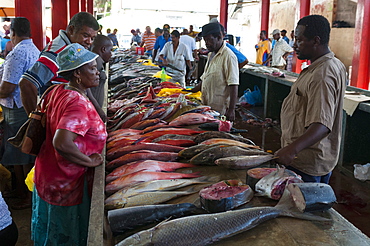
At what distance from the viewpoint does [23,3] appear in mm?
7582

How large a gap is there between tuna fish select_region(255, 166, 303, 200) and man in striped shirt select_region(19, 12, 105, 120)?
2.01 metres

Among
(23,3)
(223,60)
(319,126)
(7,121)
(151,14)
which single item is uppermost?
(151,14)

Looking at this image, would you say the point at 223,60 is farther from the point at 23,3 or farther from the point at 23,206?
the point at 23,3

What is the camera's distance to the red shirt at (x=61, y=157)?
8.68 ft

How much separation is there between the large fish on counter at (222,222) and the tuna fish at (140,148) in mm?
1322

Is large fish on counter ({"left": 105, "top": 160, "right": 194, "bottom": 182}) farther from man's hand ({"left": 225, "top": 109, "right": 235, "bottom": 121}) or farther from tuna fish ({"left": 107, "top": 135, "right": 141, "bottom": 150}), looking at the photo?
man's hand ({"left": 225, "top": 109, "right": 235, "bottom": 121})

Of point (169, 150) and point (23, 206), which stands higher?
point (169, 150)

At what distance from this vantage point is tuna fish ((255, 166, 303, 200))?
7.80 ft

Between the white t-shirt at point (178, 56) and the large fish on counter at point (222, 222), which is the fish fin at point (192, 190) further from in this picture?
the white t-shirt at point (178, 56)

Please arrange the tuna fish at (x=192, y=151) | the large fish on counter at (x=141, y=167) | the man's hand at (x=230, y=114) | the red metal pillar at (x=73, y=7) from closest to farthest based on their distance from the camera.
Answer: the large fish on counter at (x=141, y=167)
the tuna fish at (x=192, y=151)
the man's hand at (x=230, y=114)
the red metal pillar at (x=73, y=7)

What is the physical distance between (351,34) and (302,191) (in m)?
18.9

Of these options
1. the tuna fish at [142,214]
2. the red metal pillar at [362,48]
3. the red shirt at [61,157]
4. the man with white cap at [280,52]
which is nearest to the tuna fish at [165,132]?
the red shirt at [61,157]

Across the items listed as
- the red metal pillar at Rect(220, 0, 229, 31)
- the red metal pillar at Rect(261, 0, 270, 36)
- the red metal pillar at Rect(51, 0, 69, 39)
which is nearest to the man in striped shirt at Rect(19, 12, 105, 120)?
the red metal pillar at Rect(51, 0, 69, 39)

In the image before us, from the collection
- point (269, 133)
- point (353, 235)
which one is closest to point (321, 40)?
point (353, 235)
